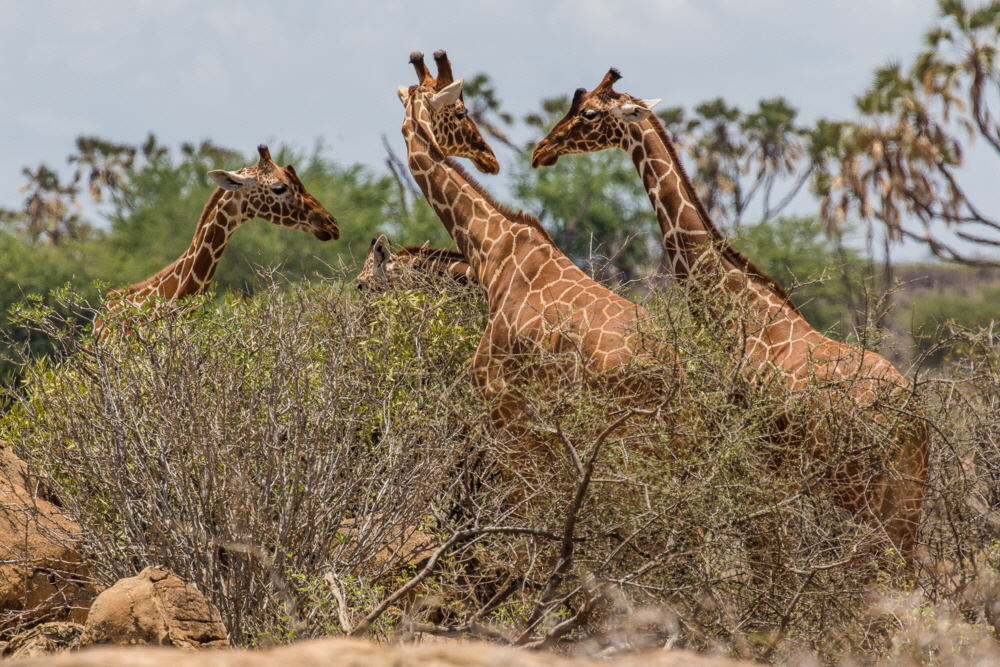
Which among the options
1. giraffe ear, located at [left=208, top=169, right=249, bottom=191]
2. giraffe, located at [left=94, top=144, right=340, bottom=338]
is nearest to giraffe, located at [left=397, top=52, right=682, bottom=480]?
giraffe, located at [left=94, top=144, right=340, bottom=338]

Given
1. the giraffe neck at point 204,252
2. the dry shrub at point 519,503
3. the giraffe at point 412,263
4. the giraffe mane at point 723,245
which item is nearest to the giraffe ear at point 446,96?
the giraffe at point 412,263

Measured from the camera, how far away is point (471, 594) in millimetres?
5758

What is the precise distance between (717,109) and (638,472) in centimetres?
2403

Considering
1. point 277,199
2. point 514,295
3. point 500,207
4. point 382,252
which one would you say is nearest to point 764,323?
point 514,295

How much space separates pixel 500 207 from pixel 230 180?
8.65ft

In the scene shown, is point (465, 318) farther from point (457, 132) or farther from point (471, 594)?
point (471, 594)

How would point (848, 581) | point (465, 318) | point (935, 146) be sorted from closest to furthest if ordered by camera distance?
point (848, 581), point (465, 318), point (935, 146)

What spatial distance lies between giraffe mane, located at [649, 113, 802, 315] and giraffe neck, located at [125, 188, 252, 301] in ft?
12.6

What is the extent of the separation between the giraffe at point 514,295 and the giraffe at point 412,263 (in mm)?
137

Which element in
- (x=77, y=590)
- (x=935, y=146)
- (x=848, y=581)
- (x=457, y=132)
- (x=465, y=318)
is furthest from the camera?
(x=935, y=146)

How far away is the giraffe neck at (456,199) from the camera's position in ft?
24.6

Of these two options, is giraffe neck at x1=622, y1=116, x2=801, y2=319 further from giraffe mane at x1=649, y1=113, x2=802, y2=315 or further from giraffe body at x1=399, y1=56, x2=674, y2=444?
giraffe body at x1=399, y1=56, x2=674, y2=444

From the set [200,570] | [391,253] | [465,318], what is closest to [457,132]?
[391,253]

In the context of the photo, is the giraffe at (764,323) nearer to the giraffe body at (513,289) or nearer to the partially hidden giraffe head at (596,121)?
the partially hidden giraffe head at (596,121)
